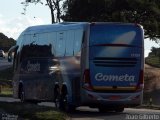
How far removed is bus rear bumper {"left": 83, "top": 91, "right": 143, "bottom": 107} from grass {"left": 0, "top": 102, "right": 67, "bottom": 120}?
209 centimetres

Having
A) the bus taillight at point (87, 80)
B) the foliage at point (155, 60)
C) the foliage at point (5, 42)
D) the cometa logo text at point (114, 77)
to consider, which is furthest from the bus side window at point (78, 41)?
the foliage at point (5, 42)

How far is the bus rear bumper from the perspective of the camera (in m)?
23.7

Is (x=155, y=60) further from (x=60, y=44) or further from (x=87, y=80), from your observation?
(x=87, y=80)

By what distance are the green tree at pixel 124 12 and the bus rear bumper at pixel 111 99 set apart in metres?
30.4

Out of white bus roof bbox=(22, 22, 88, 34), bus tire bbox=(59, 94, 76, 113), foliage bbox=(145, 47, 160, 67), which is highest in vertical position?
white bus roof bbox=(22, 22, 88, 34)

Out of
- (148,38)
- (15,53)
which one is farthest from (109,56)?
(148,38)

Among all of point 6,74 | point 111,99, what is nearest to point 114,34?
point 111,99

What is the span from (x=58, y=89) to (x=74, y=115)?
2.20 m

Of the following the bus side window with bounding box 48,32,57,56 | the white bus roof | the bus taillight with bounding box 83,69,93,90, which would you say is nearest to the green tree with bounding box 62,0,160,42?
the white bus roof

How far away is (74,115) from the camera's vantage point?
78.7ft

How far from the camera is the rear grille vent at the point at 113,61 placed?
2388 cm

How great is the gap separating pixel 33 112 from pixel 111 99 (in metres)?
3.68

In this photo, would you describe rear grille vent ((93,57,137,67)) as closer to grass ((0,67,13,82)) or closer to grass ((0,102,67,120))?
grass ((0,102,67,120))

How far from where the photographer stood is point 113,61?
2400cm
